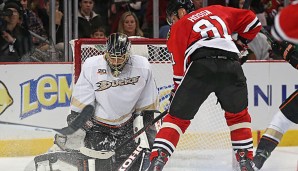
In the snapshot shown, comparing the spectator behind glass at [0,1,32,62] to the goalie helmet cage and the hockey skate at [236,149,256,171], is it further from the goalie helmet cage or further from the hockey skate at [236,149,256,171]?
the hockey skate at [236,149,256,171]

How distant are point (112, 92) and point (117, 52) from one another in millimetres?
238

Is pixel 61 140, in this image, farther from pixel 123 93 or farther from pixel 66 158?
pixel 123 93

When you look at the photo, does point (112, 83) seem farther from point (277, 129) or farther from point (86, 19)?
point (86, 19)

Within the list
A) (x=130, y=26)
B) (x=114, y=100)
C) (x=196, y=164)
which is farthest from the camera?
(x=130, y=26)

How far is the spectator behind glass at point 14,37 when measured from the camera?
5.76m

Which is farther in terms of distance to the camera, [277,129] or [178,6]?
[178,6]

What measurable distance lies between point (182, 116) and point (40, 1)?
8.78ft

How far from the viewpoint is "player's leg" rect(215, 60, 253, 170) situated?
3834 millimetres

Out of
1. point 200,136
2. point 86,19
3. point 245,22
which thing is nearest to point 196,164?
point 200,136

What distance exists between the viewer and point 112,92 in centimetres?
421

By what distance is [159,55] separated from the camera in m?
5.07

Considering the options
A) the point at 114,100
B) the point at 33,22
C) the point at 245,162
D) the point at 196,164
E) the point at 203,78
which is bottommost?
the point at 196,164

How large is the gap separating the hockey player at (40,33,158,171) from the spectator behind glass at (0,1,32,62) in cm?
161

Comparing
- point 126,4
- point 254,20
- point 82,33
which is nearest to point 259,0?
point 126,4
